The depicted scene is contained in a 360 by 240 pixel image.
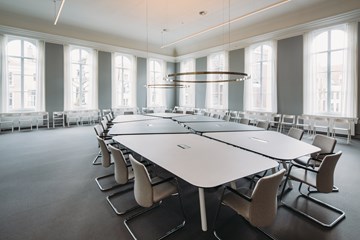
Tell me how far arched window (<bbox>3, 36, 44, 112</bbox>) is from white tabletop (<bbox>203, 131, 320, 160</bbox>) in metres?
7.62

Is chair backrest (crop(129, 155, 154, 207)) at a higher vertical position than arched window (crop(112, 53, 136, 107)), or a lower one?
A: lower

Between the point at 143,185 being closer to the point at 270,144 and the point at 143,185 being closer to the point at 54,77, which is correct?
the point at 270,144

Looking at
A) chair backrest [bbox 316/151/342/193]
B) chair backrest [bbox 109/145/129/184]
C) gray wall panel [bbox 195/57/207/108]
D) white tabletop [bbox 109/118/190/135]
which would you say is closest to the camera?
chair backrest [bbox 316/151/342/193]

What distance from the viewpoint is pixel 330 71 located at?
6422 millimetres

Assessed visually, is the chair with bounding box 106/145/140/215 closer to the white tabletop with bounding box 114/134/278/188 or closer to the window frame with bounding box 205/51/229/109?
the white tabletop with bounding box 114/134/278/188

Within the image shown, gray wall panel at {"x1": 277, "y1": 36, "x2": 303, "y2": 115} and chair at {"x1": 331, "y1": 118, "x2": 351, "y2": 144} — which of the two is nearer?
chair at {"x1": 331, "y1": 118, "x2": 351, "y2": 144}

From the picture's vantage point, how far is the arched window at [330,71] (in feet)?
19.4

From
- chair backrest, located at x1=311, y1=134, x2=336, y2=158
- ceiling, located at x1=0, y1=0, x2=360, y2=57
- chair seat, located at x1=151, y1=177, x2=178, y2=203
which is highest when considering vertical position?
ceiling, located at x1=0, y1=0, x2=360, y2=57

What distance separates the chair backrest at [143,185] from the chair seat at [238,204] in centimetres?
71

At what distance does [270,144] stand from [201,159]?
1207mm

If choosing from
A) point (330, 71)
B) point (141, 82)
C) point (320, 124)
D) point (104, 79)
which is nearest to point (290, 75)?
point (330, 71)

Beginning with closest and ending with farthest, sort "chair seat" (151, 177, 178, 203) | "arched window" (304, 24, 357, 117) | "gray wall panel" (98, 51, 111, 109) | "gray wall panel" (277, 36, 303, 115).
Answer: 1. "chair seat" (151, 177, 178, 203)
2. "arched window" (304, 24, 357, 117)
3. "gray wall panel" (277, 36, 303, 115)
4. "gray wall panel" (98, 51, 111, 109)

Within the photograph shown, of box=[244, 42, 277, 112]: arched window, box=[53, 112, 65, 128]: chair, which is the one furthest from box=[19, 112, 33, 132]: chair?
box=[244, 42, 277, 112]: arched window

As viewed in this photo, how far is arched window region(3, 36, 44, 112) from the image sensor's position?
24.0ft
